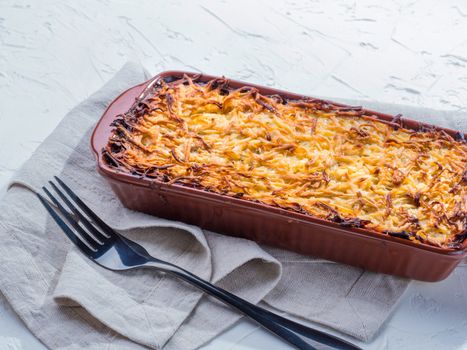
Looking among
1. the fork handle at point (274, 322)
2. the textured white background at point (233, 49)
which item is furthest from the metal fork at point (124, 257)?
the textured white background at point (233, 49)

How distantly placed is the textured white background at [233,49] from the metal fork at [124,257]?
37 centimetres

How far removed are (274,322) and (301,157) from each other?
552 mm

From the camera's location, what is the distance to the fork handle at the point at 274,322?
1771 millimetres

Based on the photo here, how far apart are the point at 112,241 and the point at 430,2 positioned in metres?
2.12

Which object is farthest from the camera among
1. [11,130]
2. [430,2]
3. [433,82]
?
[430,2]

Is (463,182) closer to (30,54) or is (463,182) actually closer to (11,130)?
(11,130)

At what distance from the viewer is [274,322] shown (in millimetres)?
1824

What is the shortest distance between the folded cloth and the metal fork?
34 mm

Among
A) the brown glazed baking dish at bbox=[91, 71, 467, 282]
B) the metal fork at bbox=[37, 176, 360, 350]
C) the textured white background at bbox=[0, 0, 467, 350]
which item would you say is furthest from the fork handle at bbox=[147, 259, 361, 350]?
the textured white background at bbox=[0, 0, 467, 350]

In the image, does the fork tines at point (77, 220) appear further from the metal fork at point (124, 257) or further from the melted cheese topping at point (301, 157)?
the melted cheese topping at point (301, 157)

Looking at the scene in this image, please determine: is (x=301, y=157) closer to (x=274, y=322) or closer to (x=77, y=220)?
(x=274, y=322)

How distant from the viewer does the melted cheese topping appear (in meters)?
1.90

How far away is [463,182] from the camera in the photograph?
198cm

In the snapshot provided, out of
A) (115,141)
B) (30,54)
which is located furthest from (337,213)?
(30,54)
